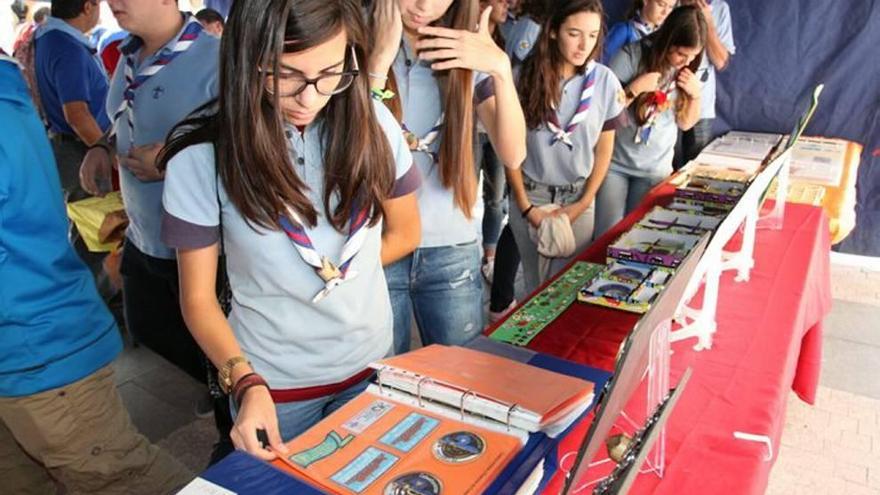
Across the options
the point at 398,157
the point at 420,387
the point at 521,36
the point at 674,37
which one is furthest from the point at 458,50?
the point at 521,36

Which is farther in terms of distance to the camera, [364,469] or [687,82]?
[687,82]

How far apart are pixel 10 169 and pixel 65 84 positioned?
1987mm

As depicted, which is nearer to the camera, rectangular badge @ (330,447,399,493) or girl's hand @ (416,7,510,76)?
rectangular badge @ (330,447,399,493)

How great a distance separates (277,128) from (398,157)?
242mm

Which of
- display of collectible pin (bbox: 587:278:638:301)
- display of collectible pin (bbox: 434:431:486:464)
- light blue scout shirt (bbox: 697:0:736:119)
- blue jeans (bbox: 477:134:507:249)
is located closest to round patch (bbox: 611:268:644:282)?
display of collectible pin (bbox: 587:278:638:301)

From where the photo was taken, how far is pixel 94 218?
2.42 meters

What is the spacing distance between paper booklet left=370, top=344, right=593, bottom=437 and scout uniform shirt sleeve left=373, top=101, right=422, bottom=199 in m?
0.28

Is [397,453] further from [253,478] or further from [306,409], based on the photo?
[306,409]

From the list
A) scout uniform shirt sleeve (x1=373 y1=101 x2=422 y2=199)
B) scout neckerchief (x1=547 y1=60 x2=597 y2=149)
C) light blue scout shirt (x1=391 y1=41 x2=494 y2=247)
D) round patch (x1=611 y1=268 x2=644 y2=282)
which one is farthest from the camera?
scout neckerchief (x1=547 y1=60 x2=597 y2=149)

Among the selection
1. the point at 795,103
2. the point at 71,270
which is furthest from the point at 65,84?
the point at 795,103

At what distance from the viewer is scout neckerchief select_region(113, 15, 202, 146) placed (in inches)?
60.4

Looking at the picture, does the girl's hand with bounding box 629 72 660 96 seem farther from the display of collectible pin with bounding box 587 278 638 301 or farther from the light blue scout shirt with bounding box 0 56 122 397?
the light blue scout shirt with bounding box 0 56 122 397

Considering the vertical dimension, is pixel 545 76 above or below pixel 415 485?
above

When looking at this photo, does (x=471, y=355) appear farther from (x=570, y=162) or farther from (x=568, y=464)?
(x=570, y=162)
